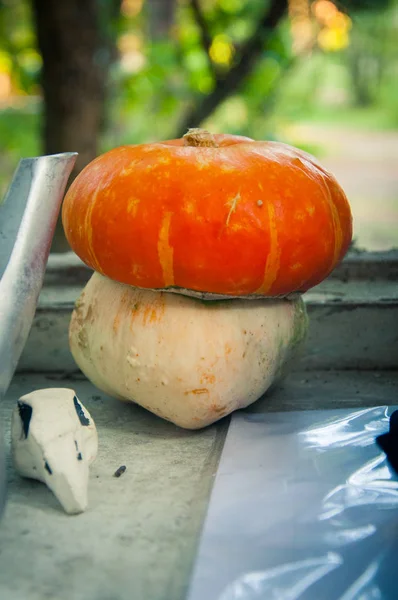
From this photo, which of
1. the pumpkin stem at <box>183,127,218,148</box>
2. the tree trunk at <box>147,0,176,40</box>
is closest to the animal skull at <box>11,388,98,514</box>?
the pumpkin stem at <box>183,127,218,148</box>

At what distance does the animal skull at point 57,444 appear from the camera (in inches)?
34.6

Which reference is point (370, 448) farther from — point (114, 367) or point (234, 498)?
point (114, 367)

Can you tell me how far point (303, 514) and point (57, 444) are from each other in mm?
332

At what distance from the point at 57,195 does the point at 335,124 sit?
23.9 ft

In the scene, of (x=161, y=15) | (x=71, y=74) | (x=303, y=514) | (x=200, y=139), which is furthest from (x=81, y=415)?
(x=161, y=15)

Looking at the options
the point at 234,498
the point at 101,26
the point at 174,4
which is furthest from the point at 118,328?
the point at 174,4

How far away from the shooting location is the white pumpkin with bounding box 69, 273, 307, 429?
1.05 meters

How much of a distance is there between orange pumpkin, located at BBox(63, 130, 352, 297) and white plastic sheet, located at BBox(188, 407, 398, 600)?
0.78 ft

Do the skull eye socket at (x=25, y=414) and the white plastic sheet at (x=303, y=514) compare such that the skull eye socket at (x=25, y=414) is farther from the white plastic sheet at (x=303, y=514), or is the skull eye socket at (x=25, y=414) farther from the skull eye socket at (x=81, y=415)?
the white plastic sheet at (x=303, y=514)

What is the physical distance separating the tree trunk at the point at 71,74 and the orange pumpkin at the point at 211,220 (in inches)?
57.3

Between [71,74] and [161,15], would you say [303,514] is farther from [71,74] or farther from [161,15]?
[161,15]

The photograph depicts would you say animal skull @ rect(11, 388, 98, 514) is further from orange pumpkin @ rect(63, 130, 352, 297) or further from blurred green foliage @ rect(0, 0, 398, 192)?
blurred green foliage @ rect(0, 0, 398, 192)

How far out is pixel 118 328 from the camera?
110 centimetres

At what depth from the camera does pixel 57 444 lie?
0.89 meters
